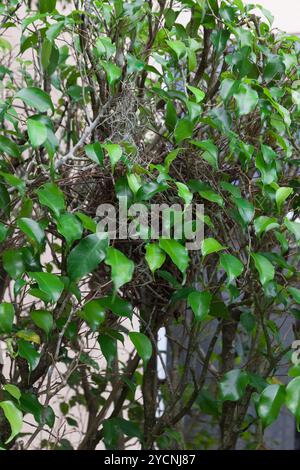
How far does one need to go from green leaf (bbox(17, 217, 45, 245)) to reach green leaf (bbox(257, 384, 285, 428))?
1.48ft

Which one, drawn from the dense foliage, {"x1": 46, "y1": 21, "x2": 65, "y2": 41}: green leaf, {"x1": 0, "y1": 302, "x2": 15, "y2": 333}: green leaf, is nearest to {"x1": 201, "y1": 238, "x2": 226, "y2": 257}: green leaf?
the dense foliage

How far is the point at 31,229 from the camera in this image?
1165 mm

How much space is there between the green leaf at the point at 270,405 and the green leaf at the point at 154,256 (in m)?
0.29

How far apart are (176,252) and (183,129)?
0.24 metres

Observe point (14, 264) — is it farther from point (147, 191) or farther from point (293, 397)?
point (293, 397)

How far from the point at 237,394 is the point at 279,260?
0.27 metres

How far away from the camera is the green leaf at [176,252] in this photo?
45.8 inches

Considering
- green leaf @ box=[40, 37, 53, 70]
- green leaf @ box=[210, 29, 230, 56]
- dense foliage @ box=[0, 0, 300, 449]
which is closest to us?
dense foliage @ box=[0, 0, 300, 449]

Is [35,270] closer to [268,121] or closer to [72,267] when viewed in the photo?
[72,267]

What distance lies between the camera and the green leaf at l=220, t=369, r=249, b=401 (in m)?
1.36

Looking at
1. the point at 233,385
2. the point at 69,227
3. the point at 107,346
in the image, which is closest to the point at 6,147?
the point at 69,227

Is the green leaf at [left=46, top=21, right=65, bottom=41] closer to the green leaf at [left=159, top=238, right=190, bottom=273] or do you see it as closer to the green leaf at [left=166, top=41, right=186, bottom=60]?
the green leaf at [left=166, top=41, right=186, bottom=60]

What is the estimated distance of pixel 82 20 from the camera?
1428 millimetres

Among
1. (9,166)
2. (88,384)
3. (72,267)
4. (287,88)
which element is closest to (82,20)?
(9,166)
